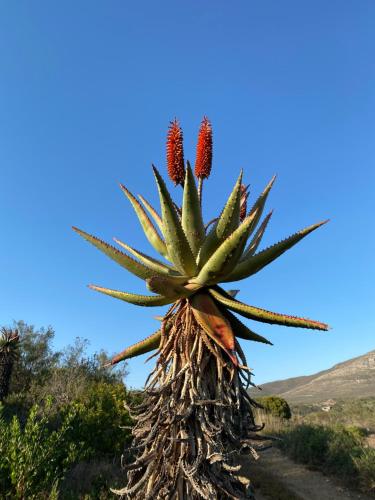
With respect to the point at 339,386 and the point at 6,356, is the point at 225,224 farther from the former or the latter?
the point at 339,386

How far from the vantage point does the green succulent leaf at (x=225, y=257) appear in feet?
9.68

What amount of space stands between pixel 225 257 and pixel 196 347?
802mm

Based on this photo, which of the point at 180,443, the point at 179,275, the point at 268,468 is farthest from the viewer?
the point at 268,468

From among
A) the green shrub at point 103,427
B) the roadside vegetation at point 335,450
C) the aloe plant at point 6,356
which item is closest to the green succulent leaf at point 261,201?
the green shrub at point 103,427

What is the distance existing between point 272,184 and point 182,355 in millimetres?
1975

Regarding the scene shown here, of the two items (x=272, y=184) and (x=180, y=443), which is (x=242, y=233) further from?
(x=180, y=443)

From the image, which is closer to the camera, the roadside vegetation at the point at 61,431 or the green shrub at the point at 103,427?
the roadside vegetation at the point at 61,431

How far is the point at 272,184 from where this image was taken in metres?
4.07

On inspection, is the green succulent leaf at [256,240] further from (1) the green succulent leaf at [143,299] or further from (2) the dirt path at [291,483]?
(2) the dirt path at [291,483]

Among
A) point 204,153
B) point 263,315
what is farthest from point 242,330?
point 204,153

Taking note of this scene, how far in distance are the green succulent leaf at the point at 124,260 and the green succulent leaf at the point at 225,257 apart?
438 millimetres

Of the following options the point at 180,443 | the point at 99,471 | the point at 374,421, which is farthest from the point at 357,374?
the point at 180,443

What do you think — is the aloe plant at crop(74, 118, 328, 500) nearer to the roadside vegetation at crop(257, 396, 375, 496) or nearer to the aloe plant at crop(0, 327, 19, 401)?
the roadside vegetation at crop(257, 396, 375, 496)

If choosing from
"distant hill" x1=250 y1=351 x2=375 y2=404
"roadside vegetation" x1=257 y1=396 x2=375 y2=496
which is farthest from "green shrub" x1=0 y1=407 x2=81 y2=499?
"distant hill" x1=250 y1=351 x2=375 y2=404
